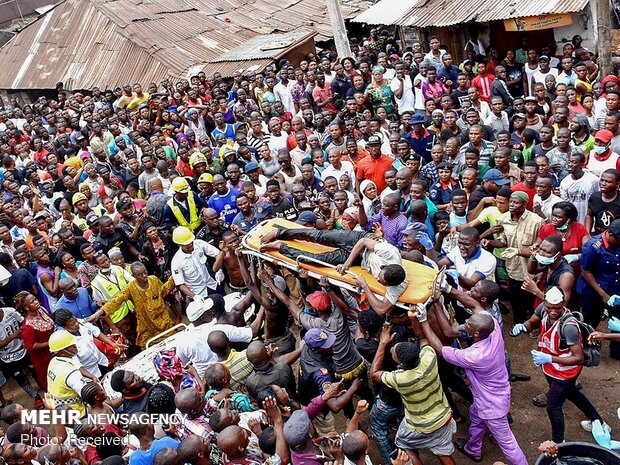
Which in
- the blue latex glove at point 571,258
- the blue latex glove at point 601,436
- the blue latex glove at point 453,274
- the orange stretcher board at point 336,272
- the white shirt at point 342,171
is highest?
the orange stretcher board at point 336,272

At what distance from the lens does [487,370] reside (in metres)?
4.63

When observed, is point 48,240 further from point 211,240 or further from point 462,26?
point 462,26

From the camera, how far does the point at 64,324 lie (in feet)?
20.1

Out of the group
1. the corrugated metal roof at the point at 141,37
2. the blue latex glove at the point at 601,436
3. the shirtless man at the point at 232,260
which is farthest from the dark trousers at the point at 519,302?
the corrugated metal roof at the point at 141,37

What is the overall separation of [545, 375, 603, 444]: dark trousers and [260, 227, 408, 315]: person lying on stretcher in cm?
144

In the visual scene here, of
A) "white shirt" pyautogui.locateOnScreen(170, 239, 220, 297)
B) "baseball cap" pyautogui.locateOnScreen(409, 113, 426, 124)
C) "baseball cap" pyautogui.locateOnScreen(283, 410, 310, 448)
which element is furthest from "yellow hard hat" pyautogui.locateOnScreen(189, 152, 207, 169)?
"baseball cap" pyautogui.locateOnScreen(283, 410, 310, 448)

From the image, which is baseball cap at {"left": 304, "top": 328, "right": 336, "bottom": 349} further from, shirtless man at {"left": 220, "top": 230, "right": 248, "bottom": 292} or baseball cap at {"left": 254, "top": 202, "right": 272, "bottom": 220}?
baseball cap at {"left": 254, "top": 202, "right": 272, "bottom": 220}

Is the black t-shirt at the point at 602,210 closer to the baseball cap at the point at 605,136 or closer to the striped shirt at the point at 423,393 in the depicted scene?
the baseball cap at the point at 605,136

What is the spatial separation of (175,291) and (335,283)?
3.17 metres

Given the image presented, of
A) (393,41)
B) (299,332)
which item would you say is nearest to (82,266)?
(299,332)

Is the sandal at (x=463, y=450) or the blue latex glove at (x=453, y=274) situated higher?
the blue latex glove at (x=453, y=274)

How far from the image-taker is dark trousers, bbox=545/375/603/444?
4867mm

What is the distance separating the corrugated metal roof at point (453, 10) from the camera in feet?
37.9

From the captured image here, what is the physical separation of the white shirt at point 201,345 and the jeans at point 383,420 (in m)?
1.36
